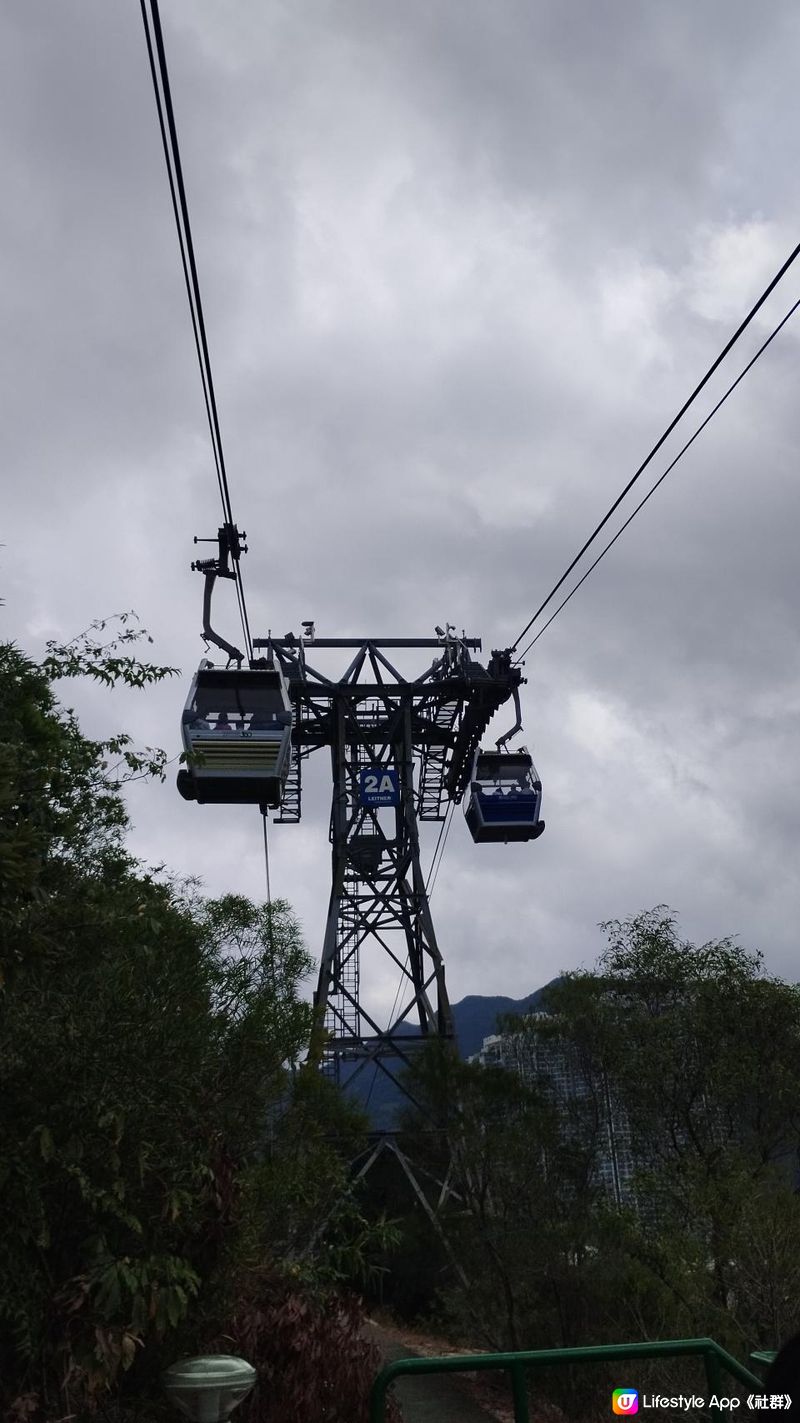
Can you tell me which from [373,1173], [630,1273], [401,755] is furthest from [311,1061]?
[401,755]

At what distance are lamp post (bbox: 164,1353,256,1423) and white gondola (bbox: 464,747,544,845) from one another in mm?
21398

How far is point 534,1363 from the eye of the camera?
470 centimetres

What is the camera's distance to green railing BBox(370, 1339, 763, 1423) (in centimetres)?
456

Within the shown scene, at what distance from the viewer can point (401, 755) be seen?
2994 centimetres

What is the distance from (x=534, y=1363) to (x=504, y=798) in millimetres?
22234

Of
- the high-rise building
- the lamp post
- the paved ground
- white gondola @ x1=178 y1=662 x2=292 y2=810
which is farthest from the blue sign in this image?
the lamp post

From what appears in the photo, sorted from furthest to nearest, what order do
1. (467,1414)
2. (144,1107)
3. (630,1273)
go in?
(630,1273) < (467,1414) < (144,1107)

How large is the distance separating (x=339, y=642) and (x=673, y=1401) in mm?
23717

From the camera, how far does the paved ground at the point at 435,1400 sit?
620 inches

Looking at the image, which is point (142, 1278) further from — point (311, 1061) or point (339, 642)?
point (339, 642)

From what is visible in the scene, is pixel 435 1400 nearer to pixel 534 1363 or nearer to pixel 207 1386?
pixel 207 1386

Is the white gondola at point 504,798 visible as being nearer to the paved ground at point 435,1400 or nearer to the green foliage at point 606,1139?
the green foliage at point 606,1139
